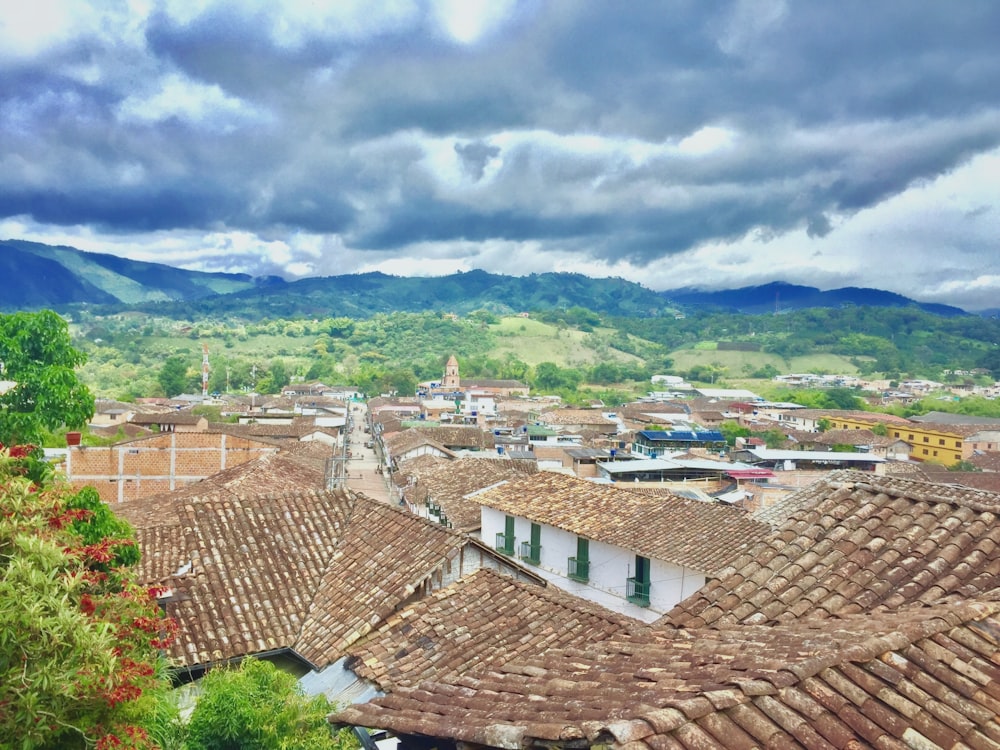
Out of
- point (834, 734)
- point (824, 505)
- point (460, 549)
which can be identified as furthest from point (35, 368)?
point (834, 734)

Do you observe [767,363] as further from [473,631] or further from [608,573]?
[473,631]

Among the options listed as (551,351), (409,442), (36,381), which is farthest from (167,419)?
(551,351)

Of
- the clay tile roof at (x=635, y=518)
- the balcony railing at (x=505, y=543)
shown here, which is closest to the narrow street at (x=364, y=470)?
the balcony railing at (x=505, y=543)

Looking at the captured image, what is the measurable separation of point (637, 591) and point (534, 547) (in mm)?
3351

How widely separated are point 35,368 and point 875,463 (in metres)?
51.1

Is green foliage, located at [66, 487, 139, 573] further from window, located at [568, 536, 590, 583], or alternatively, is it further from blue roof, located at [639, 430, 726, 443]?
blue roof, located at [639, 430, 726, 443]

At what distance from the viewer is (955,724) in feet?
10.8

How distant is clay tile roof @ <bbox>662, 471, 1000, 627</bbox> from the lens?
5.36 metres

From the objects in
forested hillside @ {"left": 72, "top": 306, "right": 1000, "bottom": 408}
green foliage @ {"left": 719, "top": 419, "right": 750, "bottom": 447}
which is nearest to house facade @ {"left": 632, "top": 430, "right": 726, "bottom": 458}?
green foliage @ {"left": 719, "top": 419, "right": 750, "bottom": 447}

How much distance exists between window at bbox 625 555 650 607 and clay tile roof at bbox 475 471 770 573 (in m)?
0.41

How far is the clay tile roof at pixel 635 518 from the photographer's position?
15.8 metres

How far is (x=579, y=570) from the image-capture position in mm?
17781

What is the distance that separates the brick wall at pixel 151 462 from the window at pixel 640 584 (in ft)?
62.8

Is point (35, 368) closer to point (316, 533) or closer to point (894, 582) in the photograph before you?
point (316, 533)
